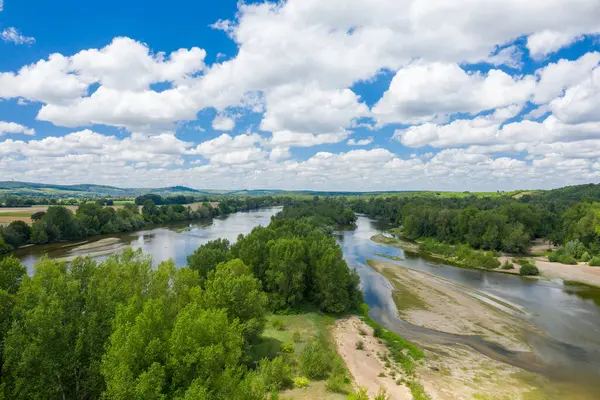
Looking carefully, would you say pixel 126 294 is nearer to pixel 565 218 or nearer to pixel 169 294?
Result: pixel 169 294

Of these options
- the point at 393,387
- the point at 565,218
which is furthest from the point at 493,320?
the point at 565,218

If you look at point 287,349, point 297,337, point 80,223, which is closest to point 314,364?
point 287,349

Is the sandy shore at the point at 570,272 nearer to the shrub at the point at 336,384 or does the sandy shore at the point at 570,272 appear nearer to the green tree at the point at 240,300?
the shrub at the point at 336,384

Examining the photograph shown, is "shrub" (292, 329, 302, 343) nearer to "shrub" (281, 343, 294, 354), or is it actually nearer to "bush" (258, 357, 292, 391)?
"shrub" (281, 343, 294, 354)

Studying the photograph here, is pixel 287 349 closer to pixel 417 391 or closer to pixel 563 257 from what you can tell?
pixel 417 391

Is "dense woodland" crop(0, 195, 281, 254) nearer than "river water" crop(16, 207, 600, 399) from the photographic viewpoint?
No

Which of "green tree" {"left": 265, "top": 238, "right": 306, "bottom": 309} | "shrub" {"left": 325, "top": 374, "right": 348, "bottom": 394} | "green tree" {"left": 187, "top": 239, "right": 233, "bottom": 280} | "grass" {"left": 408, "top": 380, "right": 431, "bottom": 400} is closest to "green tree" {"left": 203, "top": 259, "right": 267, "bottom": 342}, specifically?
"shrub" {"left": 325, "top": 374, "right": 348, "bottom": 394}
